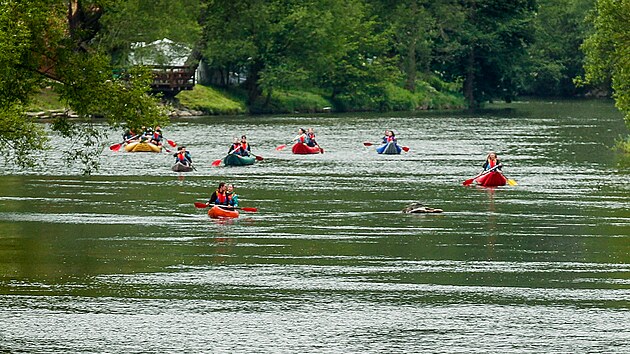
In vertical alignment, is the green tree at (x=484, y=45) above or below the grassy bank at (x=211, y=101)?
above

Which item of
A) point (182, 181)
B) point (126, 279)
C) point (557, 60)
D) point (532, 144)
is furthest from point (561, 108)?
point (126, 279)

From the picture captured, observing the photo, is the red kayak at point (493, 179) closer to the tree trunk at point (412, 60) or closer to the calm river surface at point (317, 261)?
the calm river surface at point (317, 261)

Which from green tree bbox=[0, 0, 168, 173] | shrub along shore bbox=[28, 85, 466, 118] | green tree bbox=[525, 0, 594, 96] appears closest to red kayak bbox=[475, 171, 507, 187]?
green tree bbox=[0, 0, 168, 173]

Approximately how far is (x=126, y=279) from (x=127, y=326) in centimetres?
501

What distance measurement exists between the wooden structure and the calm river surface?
44451mm

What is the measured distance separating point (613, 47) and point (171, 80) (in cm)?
4875

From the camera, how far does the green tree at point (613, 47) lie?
6041 centimetres

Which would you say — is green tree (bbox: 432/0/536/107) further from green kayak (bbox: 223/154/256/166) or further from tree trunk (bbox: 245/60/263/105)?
green kayak (bbox: 223/154/256/166)

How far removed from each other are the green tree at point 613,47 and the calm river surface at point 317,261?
429 centimetres

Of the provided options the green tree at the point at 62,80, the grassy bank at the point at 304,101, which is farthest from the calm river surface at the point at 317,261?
the grassy bank at the point at 304,101

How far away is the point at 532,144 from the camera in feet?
246

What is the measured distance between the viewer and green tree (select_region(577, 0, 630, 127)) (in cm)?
6041

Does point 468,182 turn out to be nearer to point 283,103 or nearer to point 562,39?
point 283,103

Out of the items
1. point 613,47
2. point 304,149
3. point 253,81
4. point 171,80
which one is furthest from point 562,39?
point 613,47
